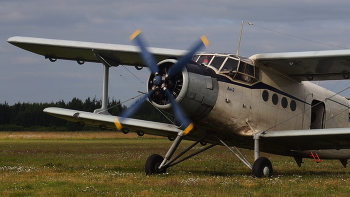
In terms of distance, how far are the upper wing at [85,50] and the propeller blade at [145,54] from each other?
232 cm

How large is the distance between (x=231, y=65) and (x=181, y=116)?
2304 millimetres

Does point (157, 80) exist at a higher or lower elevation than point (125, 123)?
higher

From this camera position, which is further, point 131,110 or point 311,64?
point 311,64

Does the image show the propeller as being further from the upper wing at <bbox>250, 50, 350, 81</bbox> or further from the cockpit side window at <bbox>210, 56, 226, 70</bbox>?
the upper wing at <bbox>250, 50, 350, 81</bbox>

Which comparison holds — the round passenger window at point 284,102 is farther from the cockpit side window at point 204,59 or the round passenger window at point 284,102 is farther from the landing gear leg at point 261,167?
the cockpit side window at point 204,59

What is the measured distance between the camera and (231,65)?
589 inches

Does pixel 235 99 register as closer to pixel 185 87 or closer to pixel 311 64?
pixel 185 87

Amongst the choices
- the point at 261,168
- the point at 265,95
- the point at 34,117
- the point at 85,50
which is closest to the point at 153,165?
the point at 261,168

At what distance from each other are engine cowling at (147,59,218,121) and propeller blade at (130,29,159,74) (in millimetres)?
139

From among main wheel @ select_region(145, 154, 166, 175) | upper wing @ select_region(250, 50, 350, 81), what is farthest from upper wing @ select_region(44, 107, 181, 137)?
upper wing @ select_region(250, 50, 350, 81)

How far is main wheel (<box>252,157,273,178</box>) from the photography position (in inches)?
560

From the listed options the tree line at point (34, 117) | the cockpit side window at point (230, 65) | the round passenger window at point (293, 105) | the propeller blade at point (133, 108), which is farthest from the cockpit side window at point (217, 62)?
the tree line at point (34, 117)

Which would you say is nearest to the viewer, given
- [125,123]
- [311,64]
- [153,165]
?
[153,165]

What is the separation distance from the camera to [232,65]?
14969mm
